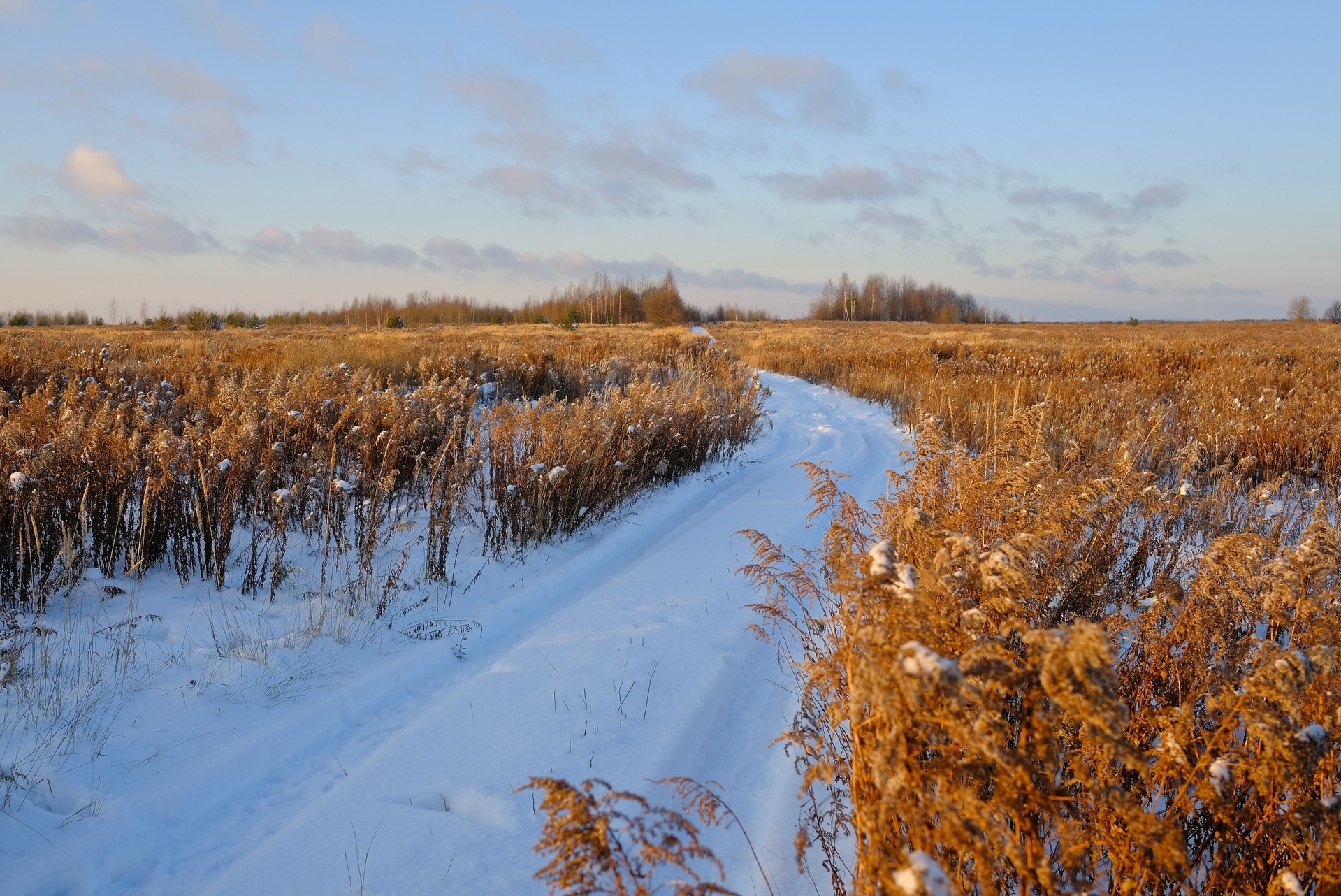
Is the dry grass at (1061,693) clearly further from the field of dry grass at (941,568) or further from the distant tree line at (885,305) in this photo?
the distant tree line at (885,305)

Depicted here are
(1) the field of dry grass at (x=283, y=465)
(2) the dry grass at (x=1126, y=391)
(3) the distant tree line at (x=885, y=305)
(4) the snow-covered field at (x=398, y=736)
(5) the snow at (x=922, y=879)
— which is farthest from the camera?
(3) the distant tree line at (x=885, y=305)

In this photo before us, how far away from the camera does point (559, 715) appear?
119 inches

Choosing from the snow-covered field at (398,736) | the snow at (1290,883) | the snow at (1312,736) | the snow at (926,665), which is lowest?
the snow-covered field at (398,736)

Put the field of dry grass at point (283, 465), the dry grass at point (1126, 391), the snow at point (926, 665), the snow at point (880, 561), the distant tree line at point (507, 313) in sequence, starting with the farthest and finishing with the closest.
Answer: the distant tree line at point (507, 313) < the dry grass at point (1126, 391) < the field of dry grass at point (283, 465) < the snow at point (880, 561) < the snow at point (926, 665)

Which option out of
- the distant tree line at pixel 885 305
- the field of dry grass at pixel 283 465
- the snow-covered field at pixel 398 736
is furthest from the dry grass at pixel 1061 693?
the distant tree line at pixel 885 305

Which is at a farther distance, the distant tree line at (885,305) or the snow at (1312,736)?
the distant tree line at (885,305)

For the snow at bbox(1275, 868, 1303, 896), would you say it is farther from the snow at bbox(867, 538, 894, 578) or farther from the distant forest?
the distant forest

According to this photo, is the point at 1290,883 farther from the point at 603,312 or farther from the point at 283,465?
the point at 603,312

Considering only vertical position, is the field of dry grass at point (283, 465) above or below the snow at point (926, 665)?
below

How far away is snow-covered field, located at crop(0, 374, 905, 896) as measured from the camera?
2254 mm

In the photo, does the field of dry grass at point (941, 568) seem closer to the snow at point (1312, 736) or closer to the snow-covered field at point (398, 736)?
the snow at point (1312, 736)

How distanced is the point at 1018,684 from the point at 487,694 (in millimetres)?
2549

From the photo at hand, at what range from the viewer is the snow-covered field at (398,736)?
7.39 feet

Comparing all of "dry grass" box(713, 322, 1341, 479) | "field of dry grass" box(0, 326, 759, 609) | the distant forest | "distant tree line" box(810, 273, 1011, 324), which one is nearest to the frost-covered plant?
"dry grass" box(713, 322, 1341, 479)
